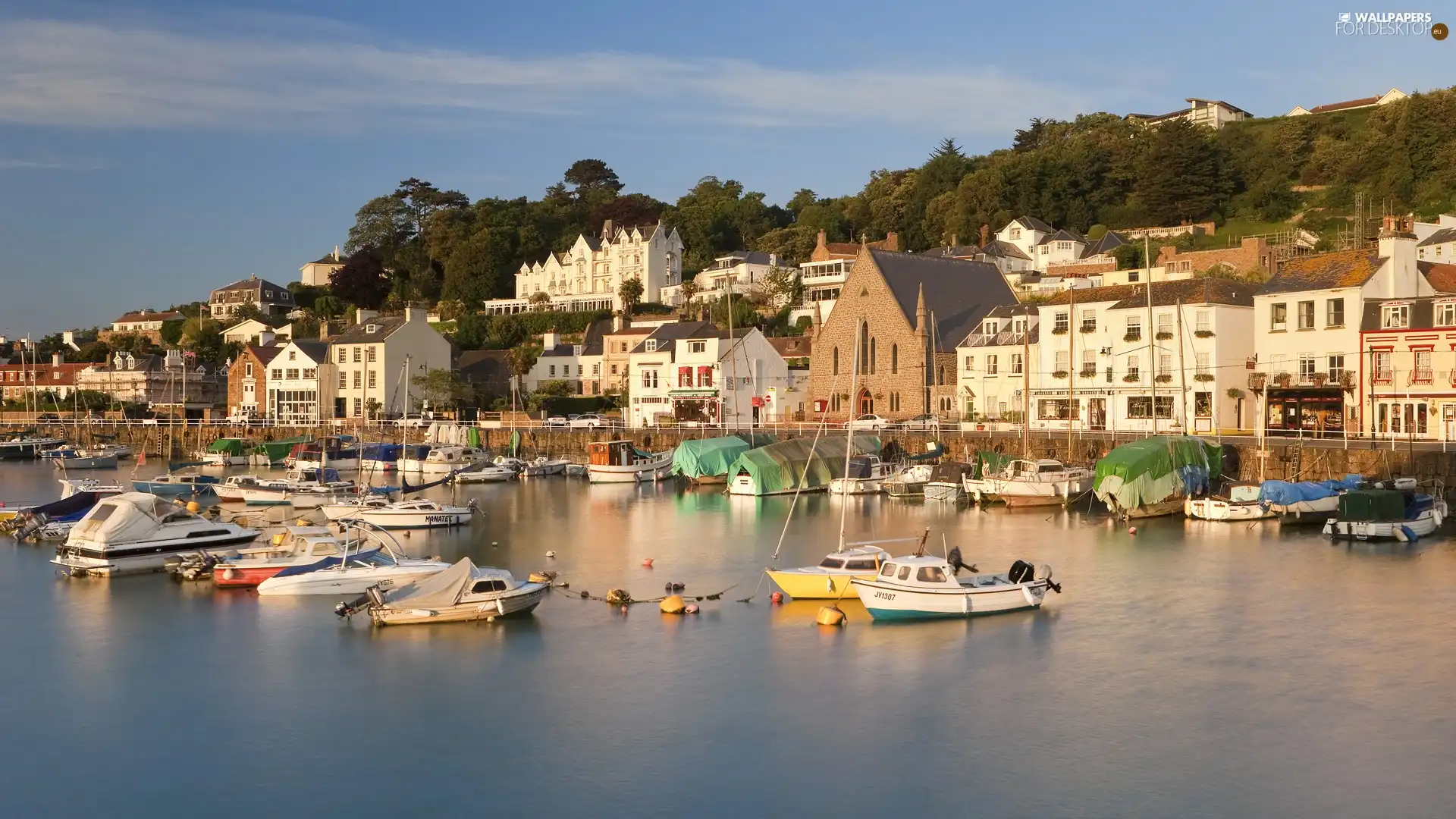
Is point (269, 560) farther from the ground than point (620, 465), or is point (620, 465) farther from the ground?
point (620, 465)

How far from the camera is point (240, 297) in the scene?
495 feet

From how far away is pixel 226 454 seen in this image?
83.1 meters

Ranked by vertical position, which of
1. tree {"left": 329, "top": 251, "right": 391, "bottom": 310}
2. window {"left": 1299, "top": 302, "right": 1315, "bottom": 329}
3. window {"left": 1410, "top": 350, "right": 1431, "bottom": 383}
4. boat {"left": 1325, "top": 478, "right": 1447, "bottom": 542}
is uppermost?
tree {"left": 329, "top": 251, "right": 391, "bottom": 310}

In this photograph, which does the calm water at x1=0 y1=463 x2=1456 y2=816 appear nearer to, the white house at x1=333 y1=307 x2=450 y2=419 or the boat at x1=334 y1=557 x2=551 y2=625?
the boat at x1=334 y1=557 x2=551 y2=625

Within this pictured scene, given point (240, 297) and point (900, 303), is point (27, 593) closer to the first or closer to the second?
point (900, 303)

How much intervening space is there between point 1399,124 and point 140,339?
407 ft

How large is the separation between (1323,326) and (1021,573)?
34583mm

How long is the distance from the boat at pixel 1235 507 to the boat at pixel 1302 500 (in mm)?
243

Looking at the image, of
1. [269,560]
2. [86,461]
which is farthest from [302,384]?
[269,560]

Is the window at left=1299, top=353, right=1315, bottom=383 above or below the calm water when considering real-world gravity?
above

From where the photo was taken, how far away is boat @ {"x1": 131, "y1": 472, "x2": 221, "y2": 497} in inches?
2377

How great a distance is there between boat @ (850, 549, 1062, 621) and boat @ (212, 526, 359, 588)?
14.0 m

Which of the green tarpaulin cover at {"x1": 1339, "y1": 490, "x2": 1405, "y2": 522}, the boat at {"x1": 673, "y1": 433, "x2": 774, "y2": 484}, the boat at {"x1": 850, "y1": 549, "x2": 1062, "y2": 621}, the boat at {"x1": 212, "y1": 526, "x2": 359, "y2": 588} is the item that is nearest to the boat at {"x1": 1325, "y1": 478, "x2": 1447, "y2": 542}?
the green tarpaulin cover at {"x1": 1339, "y1": 490, "x2": 1405, "y2": 522}

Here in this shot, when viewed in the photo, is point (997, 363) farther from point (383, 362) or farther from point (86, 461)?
point (86, 461)
